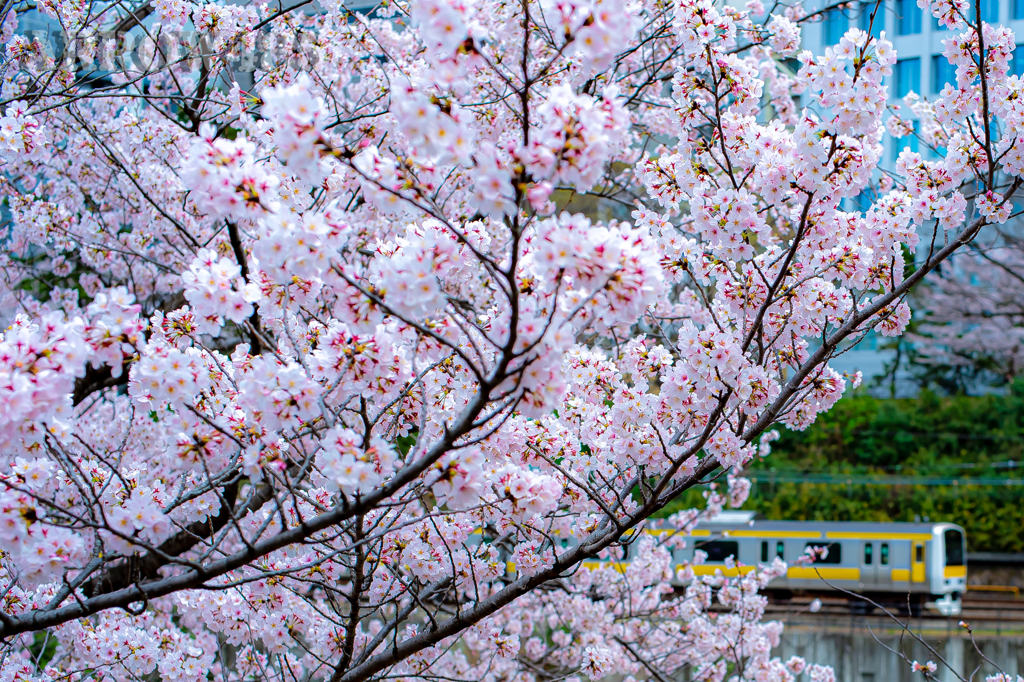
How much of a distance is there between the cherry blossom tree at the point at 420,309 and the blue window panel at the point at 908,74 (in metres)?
19.3

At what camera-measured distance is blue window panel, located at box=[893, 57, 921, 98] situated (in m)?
22.1

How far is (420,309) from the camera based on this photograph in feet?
5.78

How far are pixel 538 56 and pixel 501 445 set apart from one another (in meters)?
3.28

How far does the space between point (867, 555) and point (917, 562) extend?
0.80 meters

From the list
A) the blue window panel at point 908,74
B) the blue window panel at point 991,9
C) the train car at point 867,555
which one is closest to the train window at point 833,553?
the train car at point 867,555

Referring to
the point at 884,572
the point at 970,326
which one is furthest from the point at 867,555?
the point at 970,326

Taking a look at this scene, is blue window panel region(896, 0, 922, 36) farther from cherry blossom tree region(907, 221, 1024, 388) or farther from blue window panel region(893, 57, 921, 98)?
cherry blossom tree region(907, 221, 1024, 388)

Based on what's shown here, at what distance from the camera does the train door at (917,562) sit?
46.8 feet

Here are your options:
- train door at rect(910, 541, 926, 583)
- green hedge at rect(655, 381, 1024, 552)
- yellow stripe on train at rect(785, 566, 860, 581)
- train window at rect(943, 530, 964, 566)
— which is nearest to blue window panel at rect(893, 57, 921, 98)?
green hedge at rect(655, 381, 1024, 552)

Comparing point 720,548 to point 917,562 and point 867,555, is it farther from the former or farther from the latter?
point 917,562

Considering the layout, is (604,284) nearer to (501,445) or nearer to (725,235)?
(725,235)

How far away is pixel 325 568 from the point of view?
3281 millimetres

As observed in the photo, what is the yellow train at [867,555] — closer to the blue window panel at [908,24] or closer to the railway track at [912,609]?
the railway track at [912,609]

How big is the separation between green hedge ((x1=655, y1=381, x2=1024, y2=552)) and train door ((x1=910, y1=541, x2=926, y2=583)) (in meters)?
2.45
